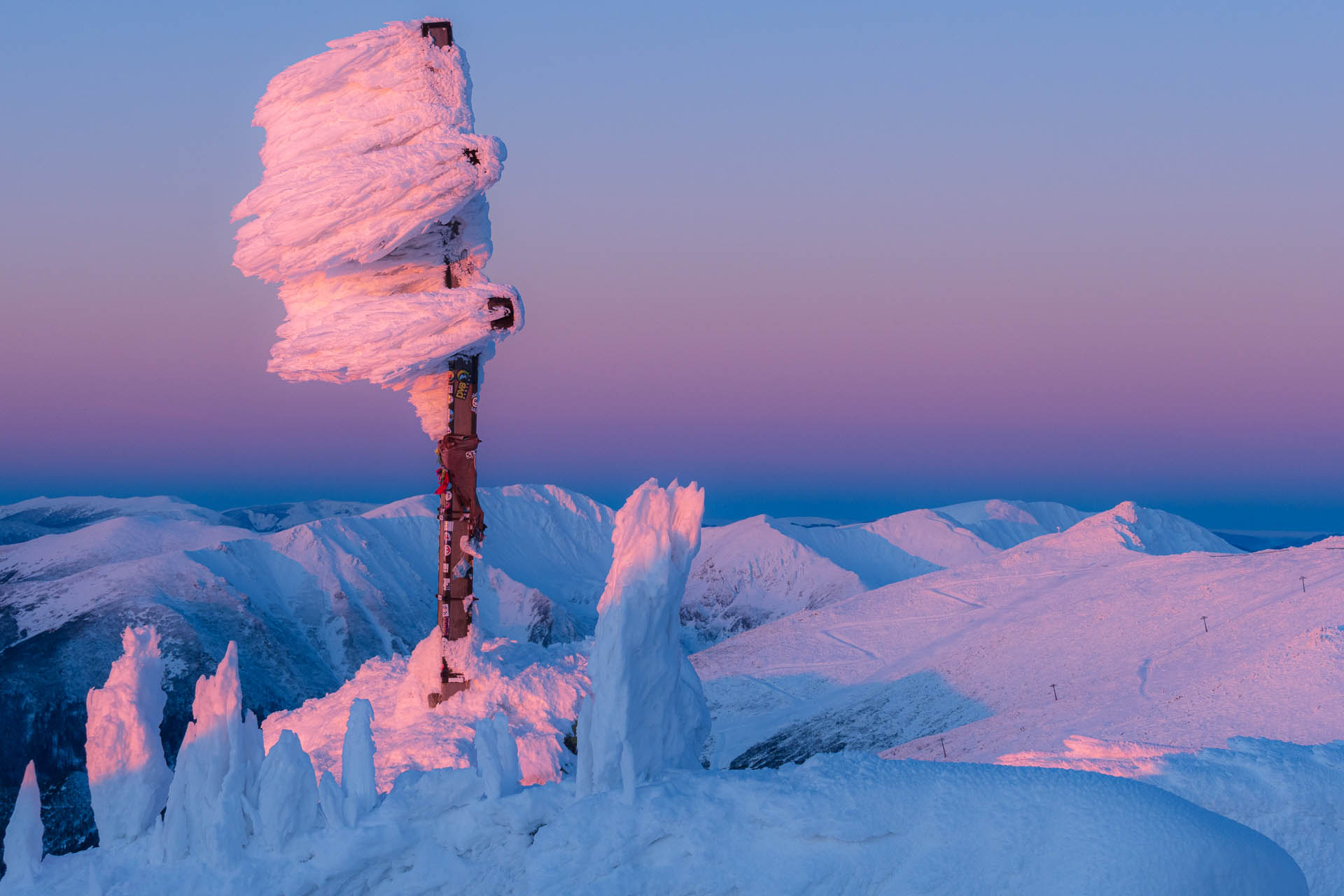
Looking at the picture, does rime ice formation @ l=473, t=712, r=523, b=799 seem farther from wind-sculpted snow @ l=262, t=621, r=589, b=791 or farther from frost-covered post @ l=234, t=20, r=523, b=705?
frost-covered post @ l=234, t=20, r=523, b=705

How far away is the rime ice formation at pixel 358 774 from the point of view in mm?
9289

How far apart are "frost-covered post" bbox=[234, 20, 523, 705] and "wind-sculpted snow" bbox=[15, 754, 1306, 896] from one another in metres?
4.49

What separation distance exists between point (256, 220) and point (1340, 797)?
14.0m

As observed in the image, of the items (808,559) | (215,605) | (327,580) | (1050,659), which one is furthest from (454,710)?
(808,559)

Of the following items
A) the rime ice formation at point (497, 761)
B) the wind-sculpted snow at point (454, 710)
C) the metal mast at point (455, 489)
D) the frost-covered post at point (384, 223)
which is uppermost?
the frost-covered post at point (384, 223)

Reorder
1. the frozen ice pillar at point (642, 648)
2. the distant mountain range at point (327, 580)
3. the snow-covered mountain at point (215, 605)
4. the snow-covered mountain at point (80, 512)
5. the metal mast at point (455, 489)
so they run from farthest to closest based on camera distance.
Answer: the snow-covered mountain at point (80, 512), the distant mountain range at point (327, 580), the snow-covered mountain at point (215, 605), the metal mast at point (455, 489), the frozen ice pillar at point (642, 648)

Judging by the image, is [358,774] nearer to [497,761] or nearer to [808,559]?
[497,761]

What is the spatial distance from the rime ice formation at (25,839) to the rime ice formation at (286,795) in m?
1.98

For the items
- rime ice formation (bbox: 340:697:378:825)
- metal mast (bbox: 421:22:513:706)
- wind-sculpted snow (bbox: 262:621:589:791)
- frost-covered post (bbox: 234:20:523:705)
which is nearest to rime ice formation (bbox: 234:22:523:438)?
frost-covered post (bbox: 234:20:523:705)

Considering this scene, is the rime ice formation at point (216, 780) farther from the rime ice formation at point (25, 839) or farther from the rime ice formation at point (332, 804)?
the rime ice formation at point (25, 839)

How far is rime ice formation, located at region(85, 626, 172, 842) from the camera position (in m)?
9.81

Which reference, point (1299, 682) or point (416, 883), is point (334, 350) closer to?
point (416, 883)

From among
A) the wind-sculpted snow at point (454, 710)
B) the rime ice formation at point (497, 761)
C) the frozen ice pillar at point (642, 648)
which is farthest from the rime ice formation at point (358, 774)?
the wind-sculpted snow at point (454, 710)

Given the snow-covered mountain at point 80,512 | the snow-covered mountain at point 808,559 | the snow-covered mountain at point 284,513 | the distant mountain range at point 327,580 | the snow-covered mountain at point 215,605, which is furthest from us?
the snow-covered mountain at point 284,513
